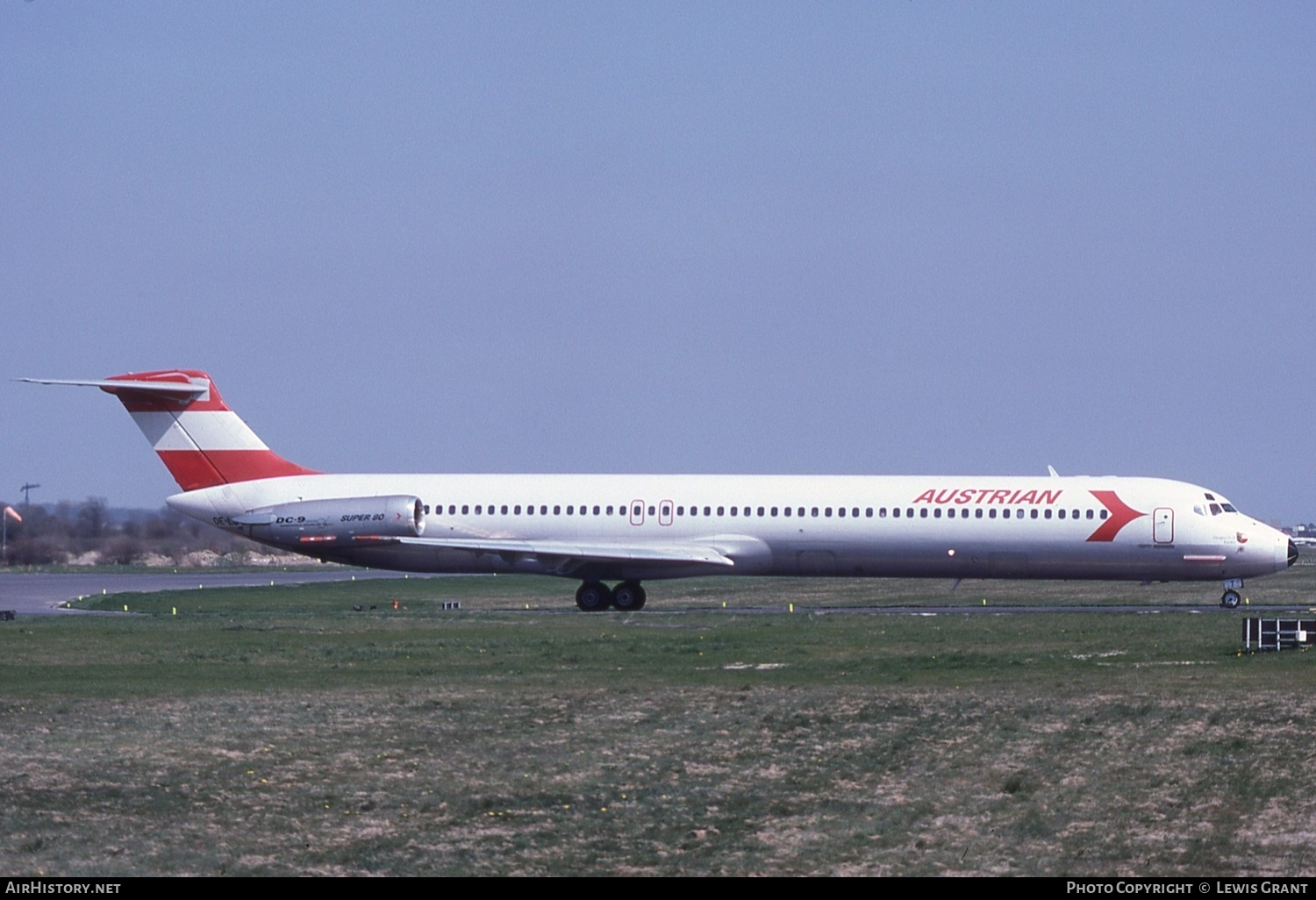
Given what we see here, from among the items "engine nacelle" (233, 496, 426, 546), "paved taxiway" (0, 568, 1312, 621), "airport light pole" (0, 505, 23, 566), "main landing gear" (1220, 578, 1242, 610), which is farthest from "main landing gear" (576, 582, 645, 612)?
"airport light pole" (0, 505, 23, 566)

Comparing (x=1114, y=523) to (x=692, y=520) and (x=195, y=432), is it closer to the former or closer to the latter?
(x=692, y=520)

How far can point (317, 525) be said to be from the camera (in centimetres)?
4381

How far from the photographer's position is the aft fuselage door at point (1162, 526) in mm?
41031

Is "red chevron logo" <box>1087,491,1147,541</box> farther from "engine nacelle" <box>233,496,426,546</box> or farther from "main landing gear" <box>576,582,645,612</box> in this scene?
"engine nacelle" <box>233,496,426,546</box>

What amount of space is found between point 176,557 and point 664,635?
54980 millimetres

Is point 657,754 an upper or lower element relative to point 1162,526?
lower

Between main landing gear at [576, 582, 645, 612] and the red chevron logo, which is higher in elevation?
the red chevron logo

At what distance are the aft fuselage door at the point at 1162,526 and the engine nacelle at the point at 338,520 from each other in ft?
60.7

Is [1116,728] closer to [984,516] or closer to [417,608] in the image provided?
[984,516]

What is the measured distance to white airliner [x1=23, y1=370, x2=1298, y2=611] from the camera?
41344 mm

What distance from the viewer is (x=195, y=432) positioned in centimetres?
4553

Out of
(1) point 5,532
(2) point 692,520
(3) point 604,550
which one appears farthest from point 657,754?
(1) point 5,532

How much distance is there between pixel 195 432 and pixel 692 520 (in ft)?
45.5

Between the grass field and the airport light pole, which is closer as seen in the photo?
the grass field
